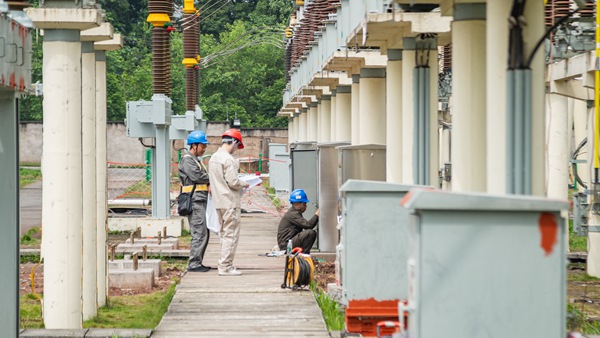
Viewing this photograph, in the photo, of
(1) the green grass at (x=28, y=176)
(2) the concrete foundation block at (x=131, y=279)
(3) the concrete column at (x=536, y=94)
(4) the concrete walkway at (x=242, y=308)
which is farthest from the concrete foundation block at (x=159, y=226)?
(1) the green grass at (x=28, y=176)

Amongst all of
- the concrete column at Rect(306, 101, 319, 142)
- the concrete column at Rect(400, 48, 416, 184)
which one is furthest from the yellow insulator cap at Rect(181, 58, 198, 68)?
the concrete column at Rect(400, 48, 416, 184)

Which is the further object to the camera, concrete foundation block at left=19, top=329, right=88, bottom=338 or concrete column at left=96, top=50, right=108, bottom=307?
concrete column at left=96, top=50, right=108, bottom=307

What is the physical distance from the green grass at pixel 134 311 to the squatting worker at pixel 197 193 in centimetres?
190

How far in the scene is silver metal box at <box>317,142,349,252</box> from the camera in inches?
822

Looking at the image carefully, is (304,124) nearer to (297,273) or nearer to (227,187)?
(227,187)

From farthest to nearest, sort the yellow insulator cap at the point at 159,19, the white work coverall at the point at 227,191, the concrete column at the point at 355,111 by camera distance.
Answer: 1. the yellow insulator cap at the point at 159,19
2. the concrete column at the point at 355,111
3. the white work coverall at the point at 227,191

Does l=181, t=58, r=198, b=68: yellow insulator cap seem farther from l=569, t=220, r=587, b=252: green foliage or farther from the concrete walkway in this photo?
the concrete walkway

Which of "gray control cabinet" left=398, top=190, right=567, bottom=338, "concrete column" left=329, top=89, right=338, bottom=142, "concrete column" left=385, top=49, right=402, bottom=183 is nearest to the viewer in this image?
"gray control cabinet" left=398, top=190, right=567, bottom=338

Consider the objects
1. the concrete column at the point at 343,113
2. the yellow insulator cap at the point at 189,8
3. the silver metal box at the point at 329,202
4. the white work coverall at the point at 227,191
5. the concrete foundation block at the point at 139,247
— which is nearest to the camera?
the white work coverall at the point at 227,191

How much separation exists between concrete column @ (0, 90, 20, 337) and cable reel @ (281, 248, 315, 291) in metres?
6.95

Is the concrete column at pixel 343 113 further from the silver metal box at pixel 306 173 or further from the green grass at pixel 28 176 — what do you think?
the green grass at pixel 28 176

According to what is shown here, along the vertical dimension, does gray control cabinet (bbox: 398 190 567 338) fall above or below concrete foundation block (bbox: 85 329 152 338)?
above

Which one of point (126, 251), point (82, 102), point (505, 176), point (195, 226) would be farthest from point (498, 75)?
point (126, 251)

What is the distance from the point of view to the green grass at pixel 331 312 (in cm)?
1309
